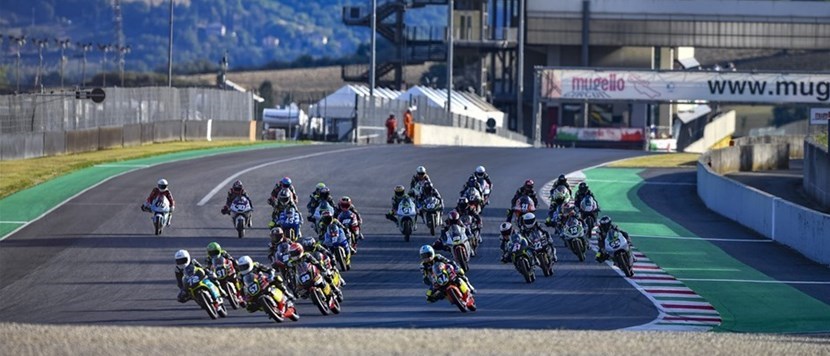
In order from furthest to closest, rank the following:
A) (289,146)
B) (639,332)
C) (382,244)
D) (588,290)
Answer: (289,146)
(382,244)
(588,290)
(639,332)

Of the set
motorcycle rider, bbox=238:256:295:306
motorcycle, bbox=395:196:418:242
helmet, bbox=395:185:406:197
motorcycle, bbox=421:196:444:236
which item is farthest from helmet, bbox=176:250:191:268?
motorcycle, bbox=421:196:444:236

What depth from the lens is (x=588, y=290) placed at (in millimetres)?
28734

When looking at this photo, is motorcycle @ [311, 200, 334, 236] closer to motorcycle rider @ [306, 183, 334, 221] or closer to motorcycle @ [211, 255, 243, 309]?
motorcycle rider @ [306, 183, 334, 221]

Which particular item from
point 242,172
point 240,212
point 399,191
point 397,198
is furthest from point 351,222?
point 242,172

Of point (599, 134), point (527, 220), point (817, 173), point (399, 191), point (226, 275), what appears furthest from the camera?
point (599, 134)

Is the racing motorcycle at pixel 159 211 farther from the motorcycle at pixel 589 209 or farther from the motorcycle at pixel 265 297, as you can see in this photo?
the motorcycle at pixel 265 297

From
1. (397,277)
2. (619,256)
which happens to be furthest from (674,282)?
(397,277)

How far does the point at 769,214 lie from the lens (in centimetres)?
3962

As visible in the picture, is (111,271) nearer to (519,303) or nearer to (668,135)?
(519,303)

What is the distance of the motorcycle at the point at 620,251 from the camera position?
31.0 m

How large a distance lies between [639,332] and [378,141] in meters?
54.5

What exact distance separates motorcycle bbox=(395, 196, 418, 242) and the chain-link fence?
63.8ft

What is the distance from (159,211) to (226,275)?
11.0m

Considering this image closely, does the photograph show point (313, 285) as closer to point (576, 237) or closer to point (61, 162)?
point (576, 237)
